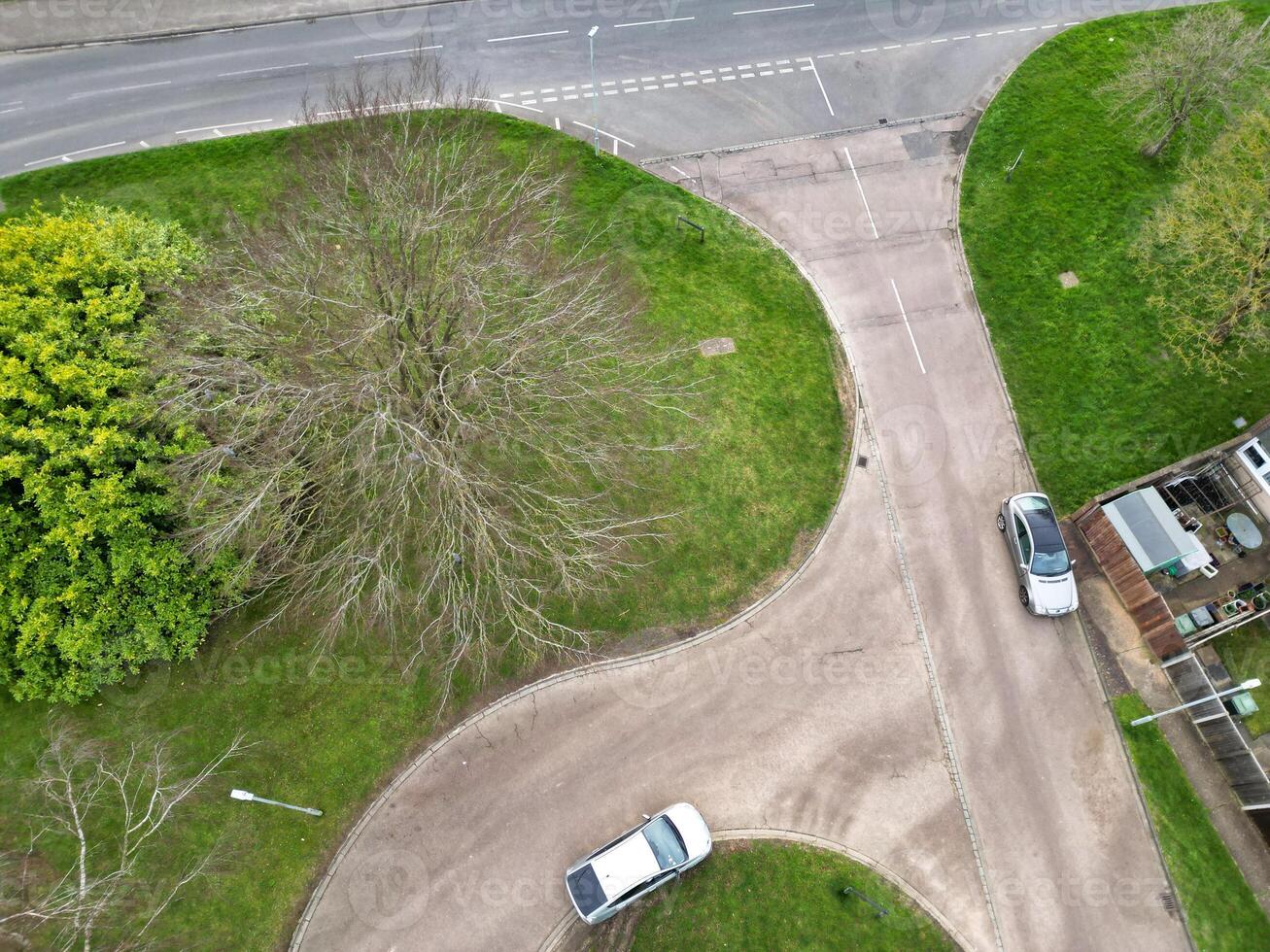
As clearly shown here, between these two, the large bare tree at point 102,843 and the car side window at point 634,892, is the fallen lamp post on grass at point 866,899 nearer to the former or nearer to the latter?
the car side window at point 634,892

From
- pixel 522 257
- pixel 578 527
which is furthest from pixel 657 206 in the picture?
pixel 578 527

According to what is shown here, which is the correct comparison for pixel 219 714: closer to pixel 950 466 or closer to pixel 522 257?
pixel 522 257

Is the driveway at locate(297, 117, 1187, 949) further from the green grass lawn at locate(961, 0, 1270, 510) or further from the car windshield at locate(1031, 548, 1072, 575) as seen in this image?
the green grass lawn at locate(961, 0, 1270, 510)

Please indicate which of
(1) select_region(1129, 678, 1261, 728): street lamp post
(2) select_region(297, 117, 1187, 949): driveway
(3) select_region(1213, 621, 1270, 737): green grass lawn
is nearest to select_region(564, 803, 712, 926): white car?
(2) select_region(297, 117, 1187, 949): driveway

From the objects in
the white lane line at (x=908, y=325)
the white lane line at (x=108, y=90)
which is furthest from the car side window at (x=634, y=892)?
the white lane line at (x=108, y=90)

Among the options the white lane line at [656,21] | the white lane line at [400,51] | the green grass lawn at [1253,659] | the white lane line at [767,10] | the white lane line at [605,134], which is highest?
the white lane line at [767,10]
